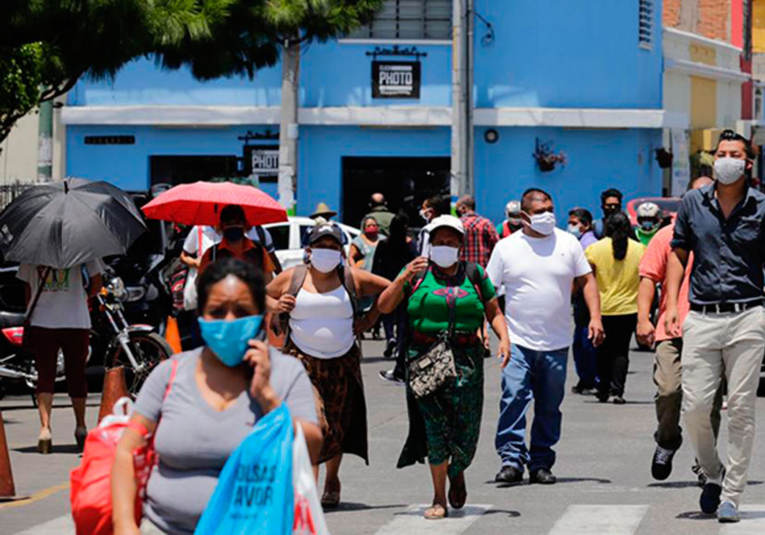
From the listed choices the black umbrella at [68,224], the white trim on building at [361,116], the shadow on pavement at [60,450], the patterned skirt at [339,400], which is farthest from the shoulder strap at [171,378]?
the white trim on building at [361,116]

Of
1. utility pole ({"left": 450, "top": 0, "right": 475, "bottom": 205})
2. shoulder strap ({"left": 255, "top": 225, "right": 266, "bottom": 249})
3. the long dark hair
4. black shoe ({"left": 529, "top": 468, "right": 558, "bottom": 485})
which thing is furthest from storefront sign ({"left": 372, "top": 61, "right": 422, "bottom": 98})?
black shoe ({"left": 529, "top": 468, "right": 558, "bottom": 485})

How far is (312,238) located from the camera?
35.0 feet

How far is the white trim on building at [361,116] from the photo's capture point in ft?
125

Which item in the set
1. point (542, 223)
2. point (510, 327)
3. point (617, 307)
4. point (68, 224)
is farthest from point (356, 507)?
point (617, 307)

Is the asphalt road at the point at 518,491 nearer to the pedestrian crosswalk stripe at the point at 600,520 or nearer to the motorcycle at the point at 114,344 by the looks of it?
the pedestrian crosswalk stripe at the point at 600,520

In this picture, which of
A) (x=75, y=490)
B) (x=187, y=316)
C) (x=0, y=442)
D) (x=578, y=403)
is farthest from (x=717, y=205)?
(x=187, y=316)

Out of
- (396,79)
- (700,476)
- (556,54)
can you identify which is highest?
(556,54)

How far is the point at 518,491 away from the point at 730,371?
6.76 feet

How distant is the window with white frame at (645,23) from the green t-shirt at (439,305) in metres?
29.6

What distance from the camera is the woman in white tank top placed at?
1062cm

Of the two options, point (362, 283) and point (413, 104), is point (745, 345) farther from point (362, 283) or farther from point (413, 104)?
point (413, 104)

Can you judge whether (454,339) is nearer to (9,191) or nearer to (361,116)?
(9,191)

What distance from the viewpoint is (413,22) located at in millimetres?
38500

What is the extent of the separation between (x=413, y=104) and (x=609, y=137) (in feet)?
14.9
